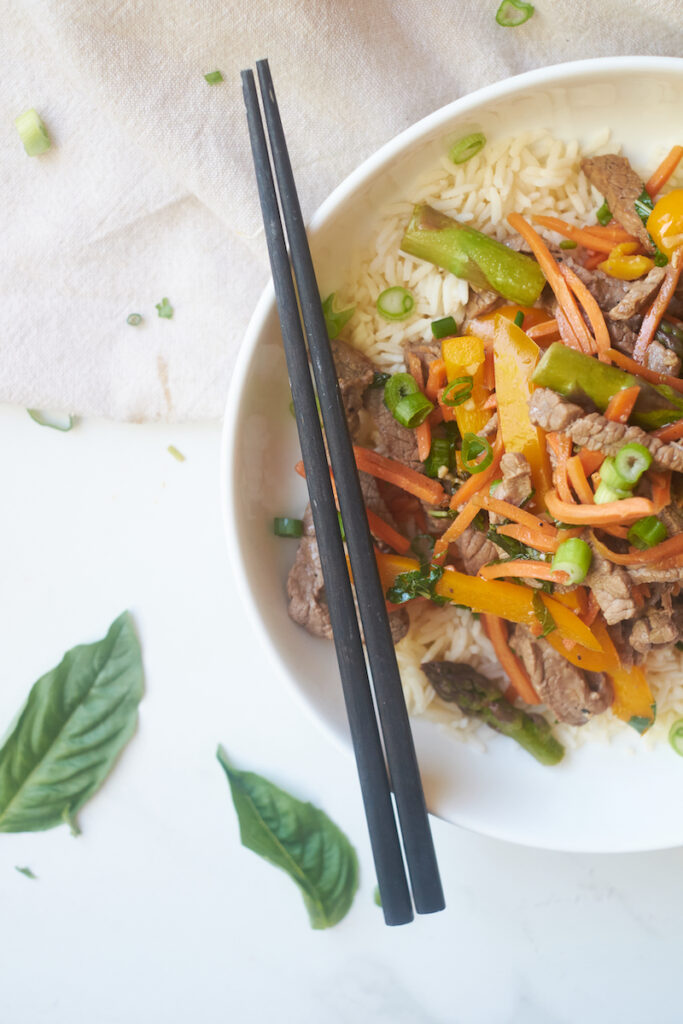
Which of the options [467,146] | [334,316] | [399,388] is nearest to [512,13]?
[467,146]

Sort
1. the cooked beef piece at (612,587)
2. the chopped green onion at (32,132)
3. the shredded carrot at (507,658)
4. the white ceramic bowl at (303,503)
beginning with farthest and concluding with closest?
the chopped green onion at (32,132) < the shredded carrot at (507,658) < the white ceramic bowl at (303,503) < the cooked beef piece at (612,587)

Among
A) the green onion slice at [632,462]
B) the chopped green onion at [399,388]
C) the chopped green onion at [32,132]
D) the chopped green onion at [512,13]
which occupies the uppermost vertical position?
the chopped green onion at [512,13]

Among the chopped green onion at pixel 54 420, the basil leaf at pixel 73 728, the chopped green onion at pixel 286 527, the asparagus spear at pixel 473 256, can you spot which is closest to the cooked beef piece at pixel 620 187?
the asparagus spear at pixel 473 256

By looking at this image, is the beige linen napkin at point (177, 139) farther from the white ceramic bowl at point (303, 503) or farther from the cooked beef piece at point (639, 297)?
the cooked beef piece at point (639, 297)

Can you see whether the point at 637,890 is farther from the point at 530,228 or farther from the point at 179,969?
the point at 530,228

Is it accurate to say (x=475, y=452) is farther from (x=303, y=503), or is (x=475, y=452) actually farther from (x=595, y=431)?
(x=303, y=503)

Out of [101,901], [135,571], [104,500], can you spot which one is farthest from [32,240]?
[101,901]
